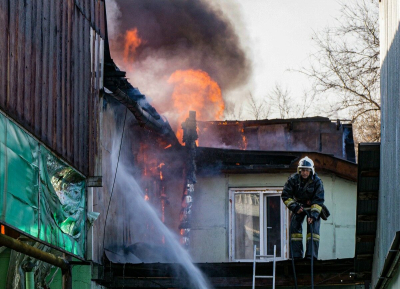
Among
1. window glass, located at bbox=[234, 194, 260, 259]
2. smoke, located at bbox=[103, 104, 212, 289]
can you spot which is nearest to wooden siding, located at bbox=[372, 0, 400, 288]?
smoke, located at bbox=[103, 104, 212, 289]

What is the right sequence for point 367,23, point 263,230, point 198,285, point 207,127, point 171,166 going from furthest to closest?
point 367,23, point 207,127, point 171,166, point 263,230, point 198,285

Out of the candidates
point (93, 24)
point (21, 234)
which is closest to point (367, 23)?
point (93, 24)

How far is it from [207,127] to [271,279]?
8.61m

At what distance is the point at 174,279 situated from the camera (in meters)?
13.1

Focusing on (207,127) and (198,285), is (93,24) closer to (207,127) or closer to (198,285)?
(198,285)

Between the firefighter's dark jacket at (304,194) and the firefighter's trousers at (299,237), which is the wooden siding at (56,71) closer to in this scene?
the firefighter's dark jacket at (304,194)

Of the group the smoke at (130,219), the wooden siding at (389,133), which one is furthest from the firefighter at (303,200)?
the wooden siding at (389,133)

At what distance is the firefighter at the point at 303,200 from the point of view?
→ 13141 millimetres

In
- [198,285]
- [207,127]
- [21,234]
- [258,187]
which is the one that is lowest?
[198,285]

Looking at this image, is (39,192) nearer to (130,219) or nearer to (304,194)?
(304,194)

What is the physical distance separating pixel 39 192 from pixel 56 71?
6.82ft

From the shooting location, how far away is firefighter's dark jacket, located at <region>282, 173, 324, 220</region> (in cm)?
1313

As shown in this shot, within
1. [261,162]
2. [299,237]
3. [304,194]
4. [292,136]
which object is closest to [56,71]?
[304,194]

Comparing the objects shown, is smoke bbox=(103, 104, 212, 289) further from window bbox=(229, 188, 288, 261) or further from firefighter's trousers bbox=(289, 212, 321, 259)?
firefighter's trousers bbox=(289, 212, 321, 259)
